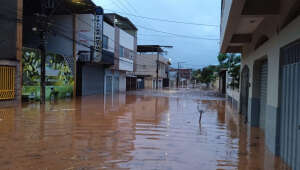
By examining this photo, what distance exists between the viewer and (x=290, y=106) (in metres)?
5.37

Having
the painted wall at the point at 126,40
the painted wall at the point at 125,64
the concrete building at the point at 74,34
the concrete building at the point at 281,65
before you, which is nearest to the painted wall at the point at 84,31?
the concrete building at the point at 74,34

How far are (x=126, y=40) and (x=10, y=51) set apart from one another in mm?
21540

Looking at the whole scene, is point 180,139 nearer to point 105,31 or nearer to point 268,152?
point 268,152

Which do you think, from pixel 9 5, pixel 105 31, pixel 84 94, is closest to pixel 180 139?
pixel 9 5

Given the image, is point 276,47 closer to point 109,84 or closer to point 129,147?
point 129,147

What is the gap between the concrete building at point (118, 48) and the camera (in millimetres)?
29859

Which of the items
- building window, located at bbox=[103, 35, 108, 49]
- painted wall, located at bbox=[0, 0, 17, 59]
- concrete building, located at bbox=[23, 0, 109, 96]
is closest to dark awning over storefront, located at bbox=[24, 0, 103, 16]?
concrete building, located at bbox=[23, 0, 109, 96]

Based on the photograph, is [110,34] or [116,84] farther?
[116,84]

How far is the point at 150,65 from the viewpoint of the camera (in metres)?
55.5

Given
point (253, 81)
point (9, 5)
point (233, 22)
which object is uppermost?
point (9, 5)

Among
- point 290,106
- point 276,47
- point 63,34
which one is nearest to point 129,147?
point 290,106

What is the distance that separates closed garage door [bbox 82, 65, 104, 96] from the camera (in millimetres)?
25766

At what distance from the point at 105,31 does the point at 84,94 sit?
806cm

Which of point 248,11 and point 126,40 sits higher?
point 126,40
